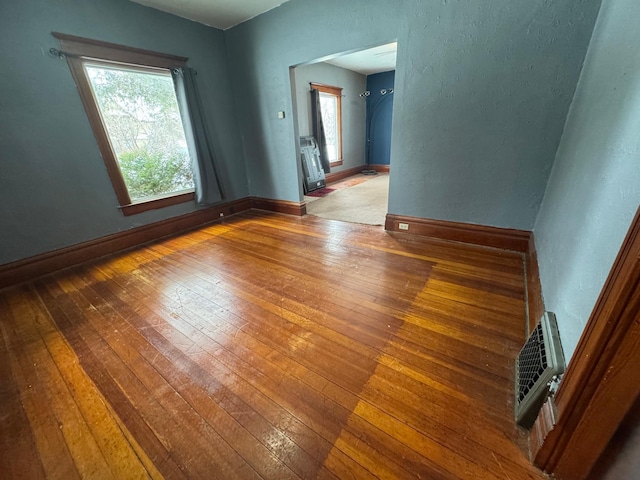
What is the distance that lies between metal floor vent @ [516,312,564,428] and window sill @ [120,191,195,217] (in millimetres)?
3639

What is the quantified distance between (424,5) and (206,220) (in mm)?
3388

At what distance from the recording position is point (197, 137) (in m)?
3.23

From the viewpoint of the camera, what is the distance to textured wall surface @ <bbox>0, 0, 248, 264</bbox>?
2082mm

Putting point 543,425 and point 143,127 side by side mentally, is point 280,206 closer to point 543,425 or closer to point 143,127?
point 143,127

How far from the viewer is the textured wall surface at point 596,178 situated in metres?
0.85

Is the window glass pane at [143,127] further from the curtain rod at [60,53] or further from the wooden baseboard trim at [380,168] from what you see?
the wooden baseboard trim at [380,168]

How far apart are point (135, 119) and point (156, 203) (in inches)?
36.8

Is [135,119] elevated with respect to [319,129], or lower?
elevated

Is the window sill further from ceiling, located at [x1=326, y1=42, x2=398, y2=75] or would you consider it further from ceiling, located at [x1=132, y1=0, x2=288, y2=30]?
ceiling, located at [x1=326, y1=42, x2=398, y2=75]

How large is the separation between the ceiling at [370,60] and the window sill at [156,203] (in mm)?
3342

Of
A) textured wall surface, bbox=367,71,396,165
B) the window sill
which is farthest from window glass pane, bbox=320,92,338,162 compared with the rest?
the window sill

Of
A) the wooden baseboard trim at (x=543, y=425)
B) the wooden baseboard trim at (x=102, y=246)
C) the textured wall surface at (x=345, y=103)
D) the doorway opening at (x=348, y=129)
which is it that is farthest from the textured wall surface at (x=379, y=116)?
the wooden baseboard trim at (x=543, y=425)

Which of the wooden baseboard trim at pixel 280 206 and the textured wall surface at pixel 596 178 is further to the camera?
the wooden baseboard trim at pixel 280 206

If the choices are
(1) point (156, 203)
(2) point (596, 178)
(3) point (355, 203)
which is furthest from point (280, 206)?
(2) point (596, 178)
